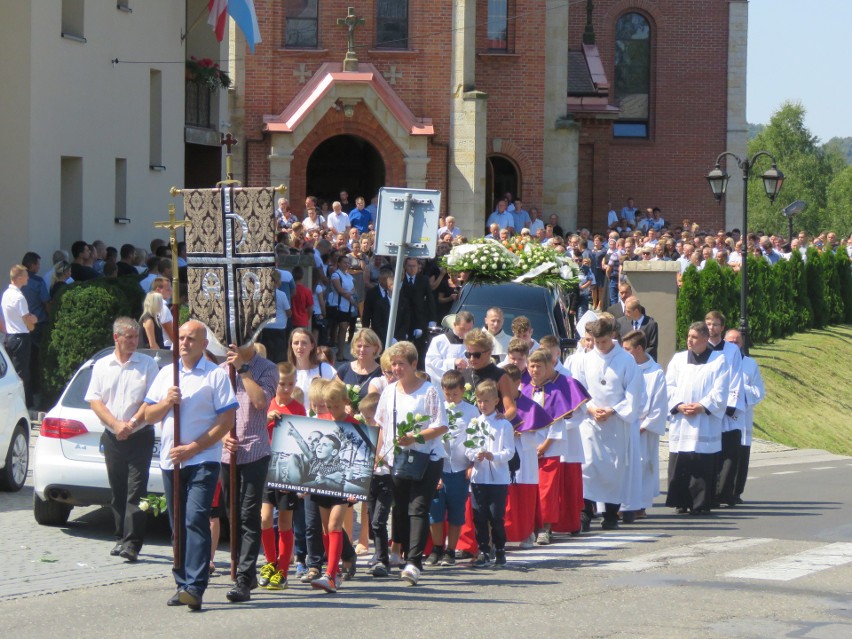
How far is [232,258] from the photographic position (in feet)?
34.8

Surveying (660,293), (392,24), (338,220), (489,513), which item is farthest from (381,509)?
(392,24)

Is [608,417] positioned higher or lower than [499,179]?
lower

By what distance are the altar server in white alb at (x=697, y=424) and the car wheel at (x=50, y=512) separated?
6.02 m

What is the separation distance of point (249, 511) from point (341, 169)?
93.5 ft

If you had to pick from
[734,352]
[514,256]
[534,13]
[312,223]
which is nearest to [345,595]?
[734,352]

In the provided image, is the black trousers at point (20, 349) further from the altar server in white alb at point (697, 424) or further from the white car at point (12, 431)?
the altar server in white alb at point (697, 424)

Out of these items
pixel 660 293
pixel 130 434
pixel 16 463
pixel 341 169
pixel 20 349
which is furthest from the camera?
pixel 341 169

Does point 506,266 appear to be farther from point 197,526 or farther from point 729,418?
point 197,526

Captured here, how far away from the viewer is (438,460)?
454 inches

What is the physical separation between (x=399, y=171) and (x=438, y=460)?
2520 cm

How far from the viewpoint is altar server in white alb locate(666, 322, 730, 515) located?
15586 mm

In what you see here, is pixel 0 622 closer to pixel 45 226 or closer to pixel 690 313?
pixel 45 226

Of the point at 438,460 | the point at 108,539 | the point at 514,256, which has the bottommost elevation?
the point at 108,539

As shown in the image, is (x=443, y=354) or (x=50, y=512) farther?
(x=443, y=354)
